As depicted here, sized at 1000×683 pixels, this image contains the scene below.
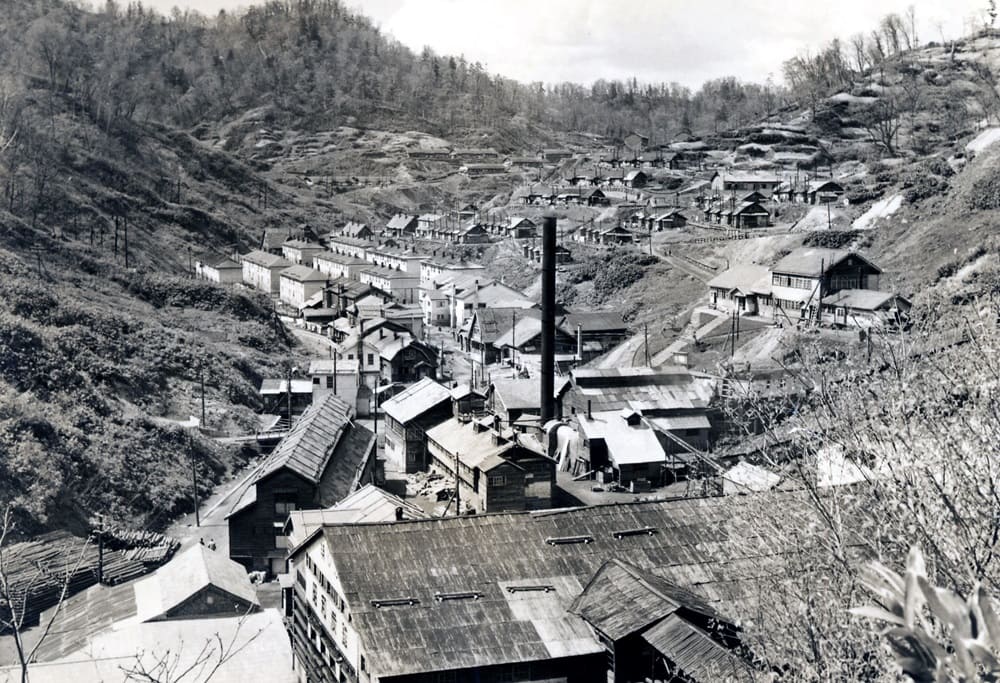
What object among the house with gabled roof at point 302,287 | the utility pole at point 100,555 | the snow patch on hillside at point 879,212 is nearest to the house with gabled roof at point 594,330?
the snow patch on hillside at point 879,212

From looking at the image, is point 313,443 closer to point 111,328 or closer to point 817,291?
point 111,328

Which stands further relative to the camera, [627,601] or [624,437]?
[624,437]

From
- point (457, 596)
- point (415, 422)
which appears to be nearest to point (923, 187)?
point (415, 422)

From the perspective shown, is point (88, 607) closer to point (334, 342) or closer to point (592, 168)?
point (334, 342)

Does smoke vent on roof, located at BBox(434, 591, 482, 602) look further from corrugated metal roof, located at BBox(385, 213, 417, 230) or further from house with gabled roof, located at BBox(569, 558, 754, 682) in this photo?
corrugated metal roof, located at BBox(385, 213, 417, 230)

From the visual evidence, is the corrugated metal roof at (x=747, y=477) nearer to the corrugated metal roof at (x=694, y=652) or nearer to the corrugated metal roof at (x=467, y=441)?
the corrugated metal roof at (x=467, y=441)

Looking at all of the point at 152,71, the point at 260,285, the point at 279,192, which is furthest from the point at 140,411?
the point at 152,71

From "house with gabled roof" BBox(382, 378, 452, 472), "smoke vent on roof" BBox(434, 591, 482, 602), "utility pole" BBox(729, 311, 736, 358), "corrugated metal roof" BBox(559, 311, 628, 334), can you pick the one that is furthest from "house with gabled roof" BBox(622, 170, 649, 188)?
"smoke vent on roof" BBox(434, 591, 482, 602)
